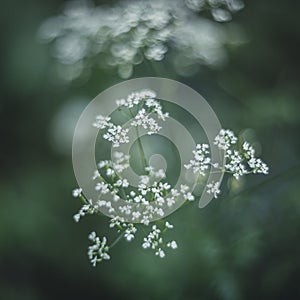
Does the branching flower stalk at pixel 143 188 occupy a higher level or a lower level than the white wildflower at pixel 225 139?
lower

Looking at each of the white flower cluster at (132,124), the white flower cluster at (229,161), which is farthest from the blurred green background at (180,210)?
the white flower cluster at (132,124)

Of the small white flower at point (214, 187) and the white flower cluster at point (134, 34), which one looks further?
the white flower cluster at point (134, 34)

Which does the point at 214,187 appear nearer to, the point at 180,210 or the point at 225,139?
the point at 225,139

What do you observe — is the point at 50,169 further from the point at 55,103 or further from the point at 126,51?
the point at 126,51

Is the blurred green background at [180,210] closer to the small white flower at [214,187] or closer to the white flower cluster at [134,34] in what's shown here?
the white flower cluster at [134,34]

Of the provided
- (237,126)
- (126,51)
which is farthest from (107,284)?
(126,51)

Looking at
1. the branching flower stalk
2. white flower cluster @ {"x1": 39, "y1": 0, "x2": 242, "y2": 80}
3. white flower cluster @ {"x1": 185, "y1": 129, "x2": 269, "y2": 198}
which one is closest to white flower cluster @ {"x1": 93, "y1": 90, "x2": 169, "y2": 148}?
the branching flower stalk
